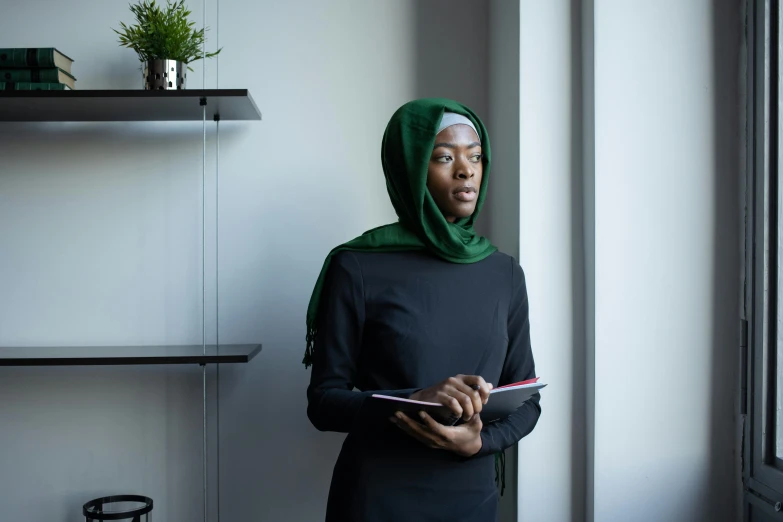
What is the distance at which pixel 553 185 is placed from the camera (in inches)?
70.1

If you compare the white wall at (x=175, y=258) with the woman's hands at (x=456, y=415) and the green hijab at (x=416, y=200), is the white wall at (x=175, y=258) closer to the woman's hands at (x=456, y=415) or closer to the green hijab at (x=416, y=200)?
the green hijab at (x=416, y=200)

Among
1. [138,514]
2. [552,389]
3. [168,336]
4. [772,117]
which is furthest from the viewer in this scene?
[168,336]

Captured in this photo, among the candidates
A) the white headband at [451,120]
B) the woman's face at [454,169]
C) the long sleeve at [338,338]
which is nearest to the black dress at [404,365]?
the long sleeve at [338,338]

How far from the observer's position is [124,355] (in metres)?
1.82

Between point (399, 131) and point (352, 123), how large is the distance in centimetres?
66

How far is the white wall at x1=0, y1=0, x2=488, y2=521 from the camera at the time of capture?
2.07 metres

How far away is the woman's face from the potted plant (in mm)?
758

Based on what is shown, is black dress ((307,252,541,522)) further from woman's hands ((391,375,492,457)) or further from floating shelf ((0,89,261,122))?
floating shelf ((0,89,261,122))

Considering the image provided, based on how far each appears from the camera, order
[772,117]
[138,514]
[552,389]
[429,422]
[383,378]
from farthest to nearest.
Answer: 1. [138,514]
2. [552,389]
3. [772,117]
4. [383,378]
5. [429,422]

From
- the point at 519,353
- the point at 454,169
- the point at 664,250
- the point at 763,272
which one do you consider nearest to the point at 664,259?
the point at 664,250

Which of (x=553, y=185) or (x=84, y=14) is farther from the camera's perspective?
(x=84, y=14)

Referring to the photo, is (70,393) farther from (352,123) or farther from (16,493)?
(352,123)

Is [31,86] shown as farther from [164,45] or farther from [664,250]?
[664,250]

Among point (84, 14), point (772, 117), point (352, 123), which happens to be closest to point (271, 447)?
point (352, 123)
